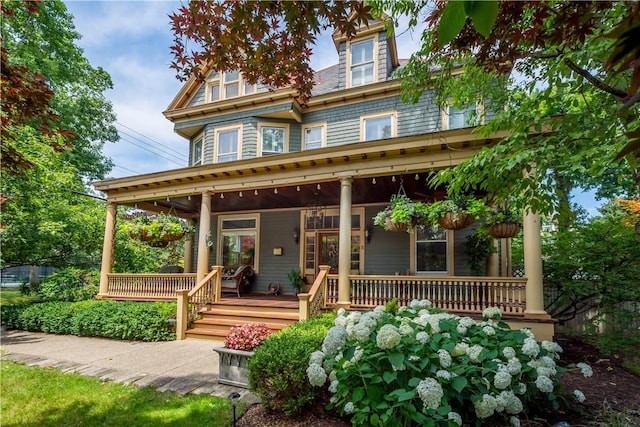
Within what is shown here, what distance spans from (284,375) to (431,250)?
6.52m

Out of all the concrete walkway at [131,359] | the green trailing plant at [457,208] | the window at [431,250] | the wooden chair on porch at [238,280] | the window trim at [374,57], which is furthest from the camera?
the window trim at [374,57]

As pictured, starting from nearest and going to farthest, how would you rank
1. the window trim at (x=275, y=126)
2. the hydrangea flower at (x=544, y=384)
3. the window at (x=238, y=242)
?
1. the hydrangea flower at (x=544, y=384)
2. the window trim at (x=275, y=126)
3. the window at (x=238, y=242)

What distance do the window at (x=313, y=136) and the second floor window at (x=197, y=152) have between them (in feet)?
12.5

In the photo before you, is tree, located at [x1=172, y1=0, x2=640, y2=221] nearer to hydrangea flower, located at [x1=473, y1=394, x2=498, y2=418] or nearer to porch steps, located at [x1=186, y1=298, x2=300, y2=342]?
hydrangea flower, located at [x1=473, y1=394, x2=498, y2=418]

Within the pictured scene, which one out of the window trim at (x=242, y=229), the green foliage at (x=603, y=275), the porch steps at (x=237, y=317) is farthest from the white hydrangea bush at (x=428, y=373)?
the window trim at (x=242, y=229)

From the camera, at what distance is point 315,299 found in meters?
7.07

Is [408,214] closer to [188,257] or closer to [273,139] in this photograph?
[273,139]

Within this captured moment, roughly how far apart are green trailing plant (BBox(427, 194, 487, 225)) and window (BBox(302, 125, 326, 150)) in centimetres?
557

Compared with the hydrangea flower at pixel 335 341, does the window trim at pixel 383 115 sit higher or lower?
higher

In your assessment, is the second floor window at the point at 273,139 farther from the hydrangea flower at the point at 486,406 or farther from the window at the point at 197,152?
the hydrangea flower at the point at 486,406

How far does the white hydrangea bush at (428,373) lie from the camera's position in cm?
265

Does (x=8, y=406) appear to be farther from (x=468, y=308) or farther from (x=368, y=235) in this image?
(x=368, y=235)

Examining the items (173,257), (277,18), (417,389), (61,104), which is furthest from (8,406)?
A: (61,104)

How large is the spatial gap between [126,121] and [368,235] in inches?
790
